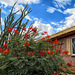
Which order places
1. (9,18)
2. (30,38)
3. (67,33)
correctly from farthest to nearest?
(67,33) → (9,18) → (30,38)

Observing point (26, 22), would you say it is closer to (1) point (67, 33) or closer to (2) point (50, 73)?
(1) point (67, 33)

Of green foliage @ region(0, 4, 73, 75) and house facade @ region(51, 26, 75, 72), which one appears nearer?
green foliage @ region(0, 4, 73, 75)

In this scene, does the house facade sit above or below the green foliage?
above

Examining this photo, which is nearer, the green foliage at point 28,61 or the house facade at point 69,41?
the green foliage at point 28,61

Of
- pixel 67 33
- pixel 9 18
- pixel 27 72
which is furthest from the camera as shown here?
pixel 67 33

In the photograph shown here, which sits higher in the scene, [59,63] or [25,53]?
[25,53]

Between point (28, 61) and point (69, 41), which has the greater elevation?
point (69, 41)

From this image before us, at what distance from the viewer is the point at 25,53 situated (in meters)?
3.84

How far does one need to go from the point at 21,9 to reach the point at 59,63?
524 centimetres

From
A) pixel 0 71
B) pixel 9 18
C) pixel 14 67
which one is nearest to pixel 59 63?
pixel 14 67

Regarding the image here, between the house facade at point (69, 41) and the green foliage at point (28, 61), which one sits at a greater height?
the house facade at point (69, 41)

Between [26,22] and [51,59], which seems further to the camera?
[26,22]

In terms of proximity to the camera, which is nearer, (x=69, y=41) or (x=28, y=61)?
(x=28, y=61)

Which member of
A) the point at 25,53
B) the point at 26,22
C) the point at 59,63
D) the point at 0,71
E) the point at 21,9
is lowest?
the point at 0,71
